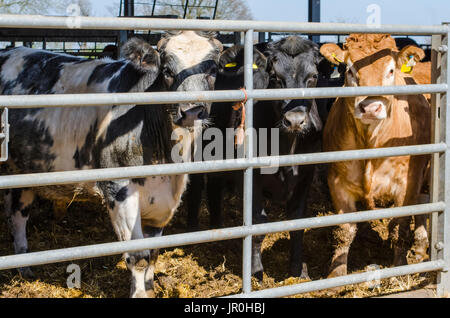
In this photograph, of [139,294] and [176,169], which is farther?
[139,294]

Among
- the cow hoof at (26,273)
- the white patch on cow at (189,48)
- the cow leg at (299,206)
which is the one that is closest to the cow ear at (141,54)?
the white patch on cow at (189,48)

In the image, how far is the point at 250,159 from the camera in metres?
2.94

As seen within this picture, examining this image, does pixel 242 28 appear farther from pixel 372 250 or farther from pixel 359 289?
pixel 372 250

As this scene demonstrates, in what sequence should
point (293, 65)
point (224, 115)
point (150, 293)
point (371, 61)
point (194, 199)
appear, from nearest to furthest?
point (150, 293) < point (371, 61) < point (293, 65) < point (224, 115) < point (194, 199)

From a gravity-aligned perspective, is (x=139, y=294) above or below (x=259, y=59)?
below

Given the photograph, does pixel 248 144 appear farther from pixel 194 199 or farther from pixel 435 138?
pixel 194 199

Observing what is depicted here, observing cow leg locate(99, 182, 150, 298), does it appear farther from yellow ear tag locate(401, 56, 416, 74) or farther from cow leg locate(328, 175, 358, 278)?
yellow ear tag locate(401, 56, 416, 74)

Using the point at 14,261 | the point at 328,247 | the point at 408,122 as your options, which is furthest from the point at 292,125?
the point at 14,261

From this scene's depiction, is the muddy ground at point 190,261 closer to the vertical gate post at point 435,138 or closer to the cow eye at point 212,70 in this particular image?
the vertical gate post at point 435,138

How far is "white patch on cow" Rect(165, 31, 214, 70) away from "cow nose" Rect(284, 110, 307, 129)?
2.41ft

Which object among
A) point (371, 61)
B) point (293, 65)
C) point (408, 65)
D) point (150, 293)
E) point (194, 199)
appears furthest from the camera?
point (194, 199)

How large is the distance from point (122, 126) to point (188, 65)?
575mm

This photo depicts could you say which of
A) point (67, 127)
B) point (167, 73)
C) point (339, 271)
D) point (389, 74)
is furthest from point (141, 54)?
point (339, 271)

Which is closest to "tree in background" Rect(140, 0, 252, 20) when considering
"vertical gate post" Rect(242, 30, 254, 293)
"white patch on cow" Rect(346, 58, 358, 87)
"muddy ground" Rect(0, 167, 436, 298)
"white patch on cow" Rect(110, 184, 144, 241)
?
"muddy ground" Rect(0, 167, 436, 298)
